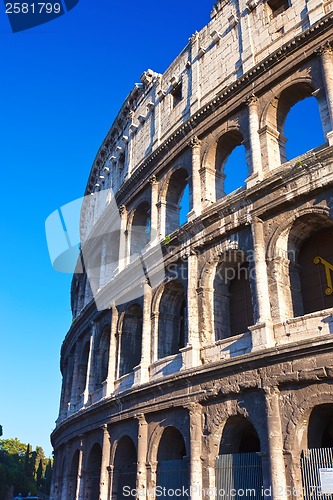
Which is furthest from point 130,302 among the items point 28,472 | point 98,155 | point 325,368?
point 28,472

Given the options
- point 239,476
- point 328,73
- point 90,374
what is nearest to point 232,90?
point 328,73

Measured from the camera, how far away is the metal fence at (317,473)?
27.2 feet

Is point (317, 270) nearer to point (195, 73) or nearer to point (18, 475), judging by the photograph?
point (195, 73)

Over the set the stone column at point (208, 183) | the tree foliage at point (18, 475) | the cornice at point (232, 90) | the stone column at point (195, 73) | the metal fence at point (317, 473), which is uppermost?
the stone column at point (195, 73)

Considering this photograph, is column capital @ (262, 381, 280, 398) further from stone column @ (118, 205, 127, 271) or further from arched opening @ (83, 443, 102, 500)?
stone column @ (118, 205, 127, 271)

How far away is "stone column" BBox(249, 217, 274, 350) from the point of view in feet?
33.1

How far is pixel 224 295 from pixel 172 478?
4.46 meters

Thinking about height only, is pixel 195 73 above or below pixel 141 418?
above

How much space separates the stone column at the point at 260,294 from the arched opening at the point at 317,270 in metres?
0.90

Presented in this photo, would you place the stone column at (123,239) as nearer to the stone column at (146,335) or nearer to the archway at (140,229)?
the archway at (140,229)

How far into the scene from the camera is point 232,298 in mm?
12312

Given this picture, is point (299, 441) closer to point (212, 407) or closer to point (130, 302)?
point (212, 407)

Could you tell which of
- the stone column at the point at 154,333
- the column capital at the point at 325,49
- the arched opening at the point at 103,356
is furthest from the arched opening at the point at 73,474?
the column capital at the point at 325,49

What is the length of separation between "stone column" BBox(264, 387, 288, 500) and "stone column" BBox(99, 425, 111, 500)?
21.6ft
